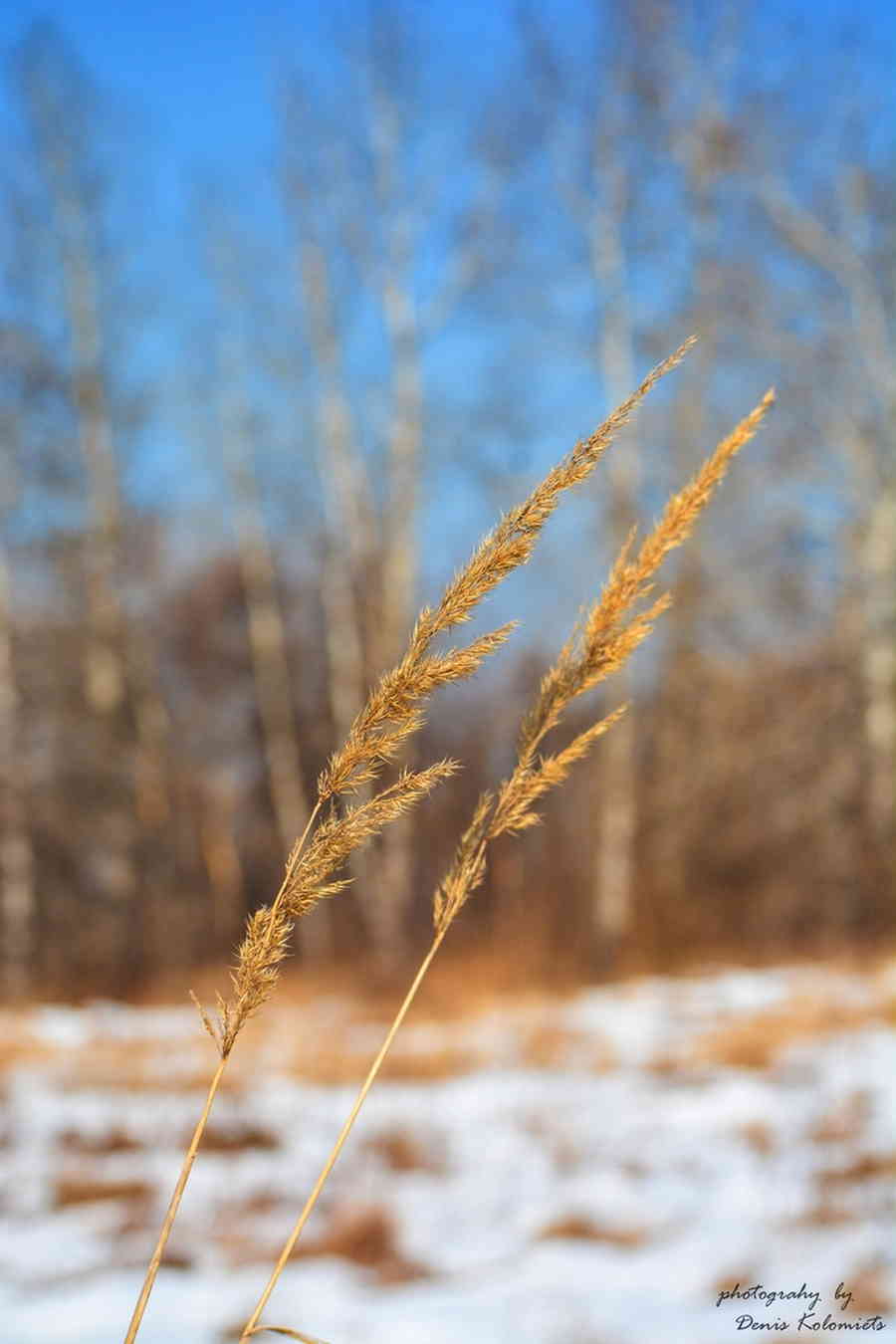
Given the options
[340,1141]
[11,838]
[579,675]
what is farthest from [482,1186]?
[11,838]

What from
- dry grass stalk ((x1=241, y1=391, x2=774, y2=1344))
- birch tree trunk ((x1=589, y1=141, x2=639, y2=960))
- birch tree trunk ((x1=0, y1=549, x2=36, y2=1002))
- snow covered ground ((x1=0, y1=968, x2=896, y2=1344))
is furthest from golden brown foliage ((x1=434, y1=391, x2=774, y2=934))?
birch tree trunk ((x1=0, y1=549, x2=36, y2=1002))

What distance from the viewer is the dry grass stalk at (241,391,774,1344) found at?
1.25 metres

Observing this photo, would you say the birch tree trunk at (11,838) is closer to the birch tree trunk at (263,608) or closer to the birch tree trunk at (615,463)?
the birch tree trunk at (263,608)

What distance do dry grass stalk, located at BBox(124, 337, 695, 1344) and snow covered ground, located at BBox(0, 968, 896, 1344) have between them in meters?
1.48

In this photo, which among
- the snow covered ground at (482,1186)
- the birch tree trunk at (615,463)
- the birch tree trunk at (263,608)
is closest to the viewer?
the snow covered ground at (482,1186)

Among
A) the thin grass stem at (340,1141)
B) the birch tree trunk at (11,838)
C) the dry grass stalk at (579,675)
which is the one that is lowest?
the thin grass stem at (340,1141)

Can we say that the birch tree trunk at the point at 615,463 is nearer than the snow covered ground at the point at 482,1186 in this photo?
No

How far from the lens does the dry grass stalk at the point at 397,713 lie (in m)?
1.25

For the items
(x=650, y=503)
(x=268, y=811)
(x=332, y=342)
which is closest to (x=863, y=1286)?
(x=650, y=503)

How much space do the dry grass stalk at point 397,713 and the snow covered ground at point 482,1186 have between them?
4.86 feet

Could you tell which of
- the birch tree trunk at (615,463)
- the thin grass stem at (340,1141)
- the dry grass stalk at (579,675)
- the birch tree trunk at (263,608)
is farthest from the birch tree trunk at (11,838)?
the dry grass stalk at (579,675)

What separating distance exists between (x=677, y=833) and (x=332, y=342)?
5.57 m

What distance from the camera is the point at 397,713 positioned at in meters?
1.26

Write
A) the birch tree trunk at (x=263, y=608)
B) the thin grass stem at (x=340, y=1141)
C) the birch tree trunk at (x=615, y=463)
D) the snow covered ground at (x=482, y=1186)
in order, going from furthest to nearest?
1. the birch tree trunk at (x=263, y=608)
2. the birch tree trunk at (x=615, y=463)
3. the snow covered ground at (x=482, y=1186)
4. the thin grass stem at (x=340, y=1141)
